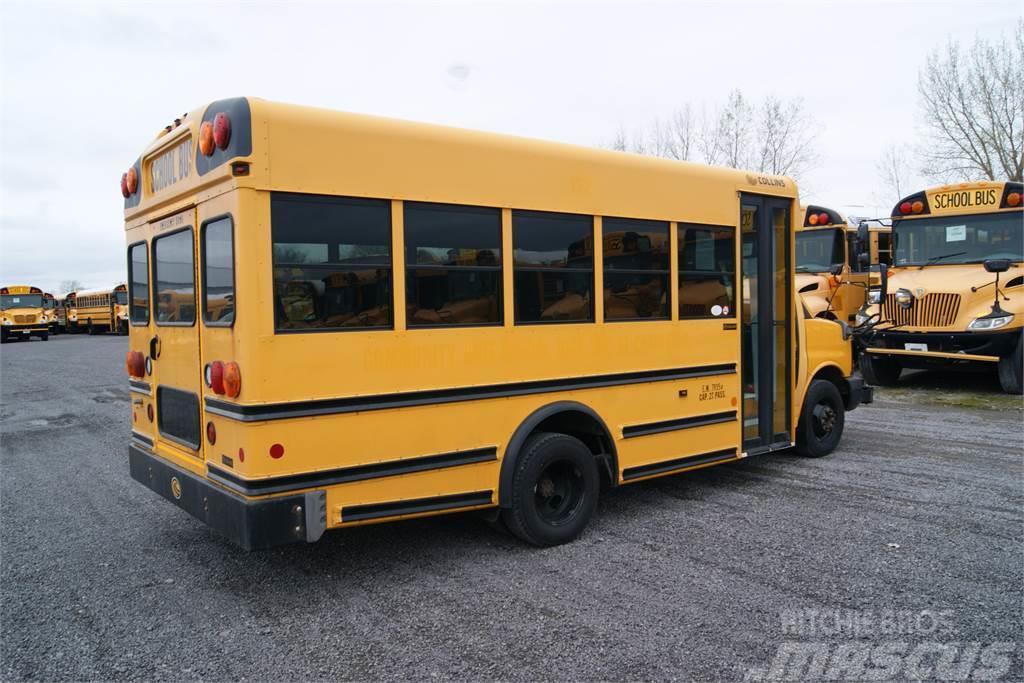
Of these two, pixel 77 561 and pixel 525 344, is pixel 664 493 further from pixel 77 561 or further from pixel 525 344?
pixel 77 561

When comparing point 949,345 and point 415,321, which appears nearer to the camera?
point 415,321

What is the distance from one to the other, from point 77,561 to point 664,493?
4.04m

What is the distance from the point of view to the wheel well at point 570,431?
14.6ft

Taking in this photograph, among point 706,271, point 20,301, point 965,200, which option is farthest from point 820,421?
point 20,301

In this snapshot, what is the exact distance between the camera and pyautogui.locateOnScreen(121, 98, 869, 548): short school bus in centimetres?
371

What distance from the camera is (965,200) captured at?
438 inches

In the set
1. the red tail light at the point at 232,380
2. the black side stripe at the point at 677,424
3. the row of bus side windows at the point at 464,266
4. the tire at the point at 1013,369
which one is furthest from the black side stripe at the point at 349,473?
the tire at the point at 1013,369

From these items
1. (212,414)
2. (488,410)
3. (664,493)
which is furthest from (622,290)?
(212,414)

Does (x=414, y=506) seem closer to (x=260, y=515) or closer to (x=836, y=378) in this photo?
(x=260, y=515)

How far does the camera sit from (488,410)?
4410mm

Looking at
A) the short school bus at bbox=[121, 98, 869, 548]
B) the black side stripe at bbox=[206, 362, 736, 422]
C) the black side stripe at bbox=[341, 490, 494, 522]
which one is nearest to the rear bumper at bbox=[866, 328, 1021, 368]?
the short school bus at bbox=[121, 98, 869, 548]

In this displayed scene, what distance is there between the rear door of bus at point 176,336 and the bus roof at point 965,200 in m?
10.8

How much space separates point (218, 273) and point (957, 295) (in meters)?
10.2

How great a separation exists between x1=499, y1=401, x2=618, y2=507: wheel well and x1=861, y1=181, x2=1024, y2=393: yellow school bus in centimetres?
664
